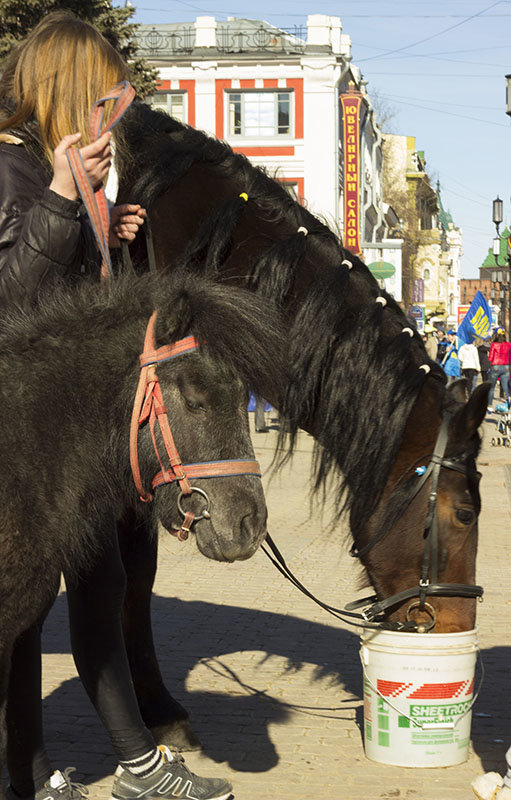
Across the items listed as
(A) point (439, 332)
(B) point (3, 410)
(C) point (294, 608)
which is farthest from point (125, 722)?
(A) point (439, 332)

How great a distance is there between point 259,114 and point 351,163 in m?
3.88

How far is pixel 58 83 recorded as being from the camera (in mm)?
3066

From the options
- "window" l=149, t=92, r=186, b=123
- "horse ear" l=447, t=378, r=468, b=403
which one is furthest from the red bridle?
"window" l=149, t=92, r=186, b=123

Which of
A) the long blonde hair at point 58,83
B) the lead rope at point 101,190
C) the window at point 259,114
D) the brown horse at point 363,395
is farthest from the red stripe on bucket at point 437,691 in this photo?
the window at point 259,114

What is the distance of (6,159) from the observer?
9.70ft

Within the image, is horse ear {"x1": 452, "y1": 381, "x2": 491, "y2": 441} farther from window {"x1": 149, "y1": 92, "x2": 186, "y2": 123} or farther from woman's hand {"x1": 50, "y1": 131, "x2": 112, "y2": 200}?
window {"x1": 149, "y1": 92, "x2": 186, "y2": 123}

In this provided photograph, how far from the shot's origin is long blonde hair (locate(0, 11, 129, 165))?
3.06m

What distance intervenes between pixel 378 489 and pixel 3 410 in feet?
5.48

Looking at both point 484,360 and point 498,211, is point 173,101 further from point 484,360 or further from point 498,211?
point 484,360

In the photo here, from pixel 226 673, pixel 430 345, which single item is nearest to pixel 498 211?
pixel 430 345

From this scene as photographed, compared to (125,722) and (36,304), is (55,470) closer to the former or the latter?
(36,304)

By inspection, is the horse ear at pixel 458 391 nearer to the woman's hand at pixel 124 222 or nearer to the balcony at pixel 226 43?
the woman's hand at pixel 124 222

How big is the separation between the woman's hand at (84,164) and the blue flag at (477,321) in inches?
774

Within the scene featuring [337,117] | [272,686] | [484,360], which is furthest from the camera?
[337,117]
